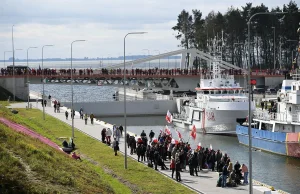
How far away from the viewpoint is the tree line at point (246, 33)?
400ft

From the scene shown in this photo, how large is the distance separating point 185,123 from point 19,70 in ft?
103

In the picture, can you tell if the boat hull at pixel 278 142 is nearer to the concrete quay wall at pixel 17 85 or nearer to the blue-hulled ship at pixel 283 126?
the blue-hulled ship at pixel 283 126

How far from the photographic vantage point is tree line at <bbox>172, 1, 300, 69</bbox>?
12206cm

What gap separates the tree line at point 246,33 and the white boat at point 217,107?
43321 millimetres

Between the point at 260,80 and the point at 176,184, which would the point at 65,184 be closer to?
the point at 176,184

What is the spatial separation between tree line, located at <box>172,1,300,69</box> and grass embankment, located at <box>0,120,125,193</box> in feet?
295

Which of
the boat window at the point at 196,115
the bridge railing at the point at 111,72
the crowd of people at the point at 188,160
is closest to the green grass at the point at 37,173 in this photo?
the crowd of people at the point at 188,160

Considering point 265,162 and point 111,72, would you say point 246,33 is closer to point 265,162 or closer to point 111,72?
point 111,72

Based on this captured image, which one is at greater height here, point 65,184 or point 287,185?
point 65,184

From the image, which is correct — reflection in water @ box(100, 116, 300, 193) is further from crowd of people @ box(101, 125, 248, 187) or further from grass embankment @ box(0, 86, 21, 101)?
grass embankment @ box(0, 86, 21, 101)

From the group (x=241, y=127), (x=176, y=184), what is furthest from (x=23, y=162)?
(x=241, y=127)

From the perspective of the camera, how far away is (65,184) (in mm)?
23906

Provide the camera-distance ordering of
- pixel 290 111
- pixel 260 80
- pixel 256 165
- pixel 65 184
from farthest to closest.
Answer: pixel 260 80 < pixel 290 111 < pixel 256 165 < pixel 65 184

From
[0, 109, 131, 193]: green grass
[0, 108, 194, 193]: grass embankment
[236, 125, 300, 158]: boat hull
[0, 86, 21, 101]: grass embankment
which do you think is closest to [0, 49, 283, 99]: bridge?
[0, 86, 21, 101]: grass embankment
